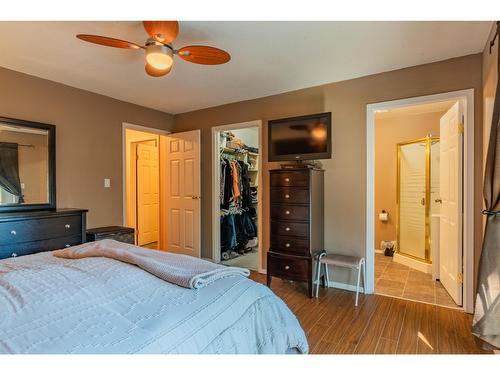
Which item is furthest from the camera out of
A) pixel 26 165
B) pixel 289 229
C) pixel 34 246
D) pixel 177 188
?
pixel 177 188

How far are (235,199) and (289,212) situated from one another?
1710 mm

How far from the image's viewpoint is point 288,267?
2.86m

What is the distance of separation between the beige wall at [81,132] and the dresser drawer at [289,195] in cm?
215

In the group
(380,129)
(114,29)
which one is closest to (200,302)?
(114,29)

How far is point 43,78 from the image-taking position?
2.89m

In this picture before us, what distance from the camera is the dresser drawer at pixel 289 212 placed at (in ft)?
9.18

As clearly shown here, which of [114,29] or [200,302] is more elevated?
[114,29]

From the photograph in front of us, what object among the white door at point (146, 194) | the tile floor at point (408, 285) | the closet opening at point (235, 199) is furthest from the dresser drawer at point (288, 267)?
the white door at point (146, 194)

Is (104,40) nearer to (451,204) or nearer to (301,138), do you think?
(301,138)

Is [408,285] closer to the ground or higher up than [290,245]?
closer to the ground

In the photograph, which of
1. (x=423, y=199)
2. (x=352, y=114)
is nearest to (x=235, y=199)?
(x=352, y=114)
